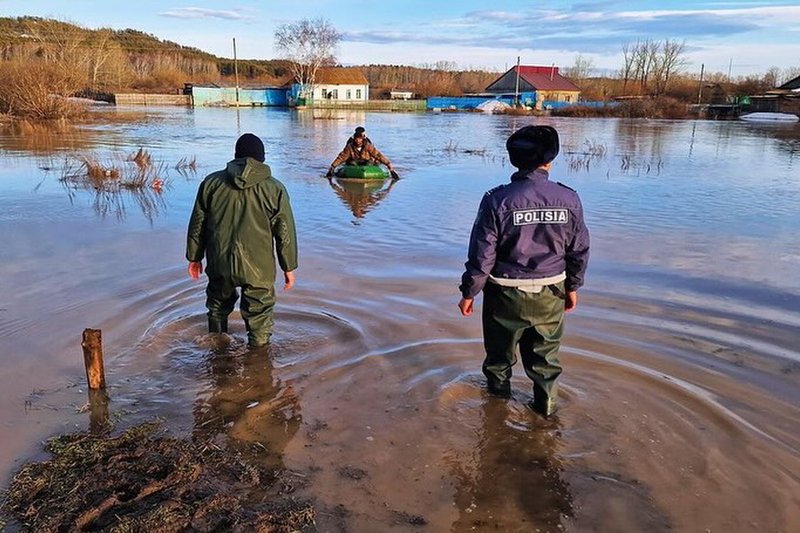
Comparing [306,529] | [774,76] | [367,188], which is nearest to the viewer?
[306,529]

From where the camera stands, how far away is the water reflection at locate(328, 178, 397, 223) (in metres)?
12.9

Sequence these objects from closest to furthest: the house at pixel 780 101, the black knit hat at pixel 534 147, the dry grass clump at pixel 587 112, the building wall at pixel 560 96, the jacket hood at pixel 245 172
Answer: the black knit hat at pixel 534 147 < the jacket hood at pixel 245 172 < the house at pixel 780 101 < the dry grass clump at pixel 587 112 < the building wall at pixel 560 96

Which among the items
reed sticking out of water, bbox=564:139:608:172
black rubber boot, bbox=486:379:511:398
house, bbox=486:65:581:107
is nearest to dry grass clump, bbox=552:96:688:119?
house, bbox=486:65:581:107

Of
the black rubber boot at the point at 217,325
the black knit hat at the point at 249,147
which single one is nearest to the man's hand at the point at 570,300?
the black knit hat at the point at 249,147

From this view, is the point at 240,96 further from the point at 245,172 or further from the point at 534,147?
the point at 534,147

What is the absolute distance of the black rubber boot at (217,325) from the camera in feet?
17.8

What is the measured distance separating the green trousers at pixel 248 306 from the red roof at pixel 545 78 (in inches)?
3224

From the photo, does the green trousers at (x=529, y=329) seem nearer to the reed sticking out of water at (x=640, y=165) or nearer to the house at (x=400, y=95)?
the reed sticking out of water at (x=640, y=165)

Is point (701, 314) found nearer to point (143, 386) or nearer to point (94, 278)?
point (143, 386)

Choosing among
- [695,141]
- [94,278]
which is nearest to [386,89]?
[695,141]

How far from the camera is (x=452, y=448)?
4.02 meters

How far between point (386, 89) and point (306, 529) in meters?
94.1

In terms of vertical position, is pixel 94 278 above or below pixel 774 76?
below

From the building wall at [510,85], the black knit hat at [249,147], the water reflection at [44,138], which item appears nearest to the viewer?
the black knit hat at [249,147]
